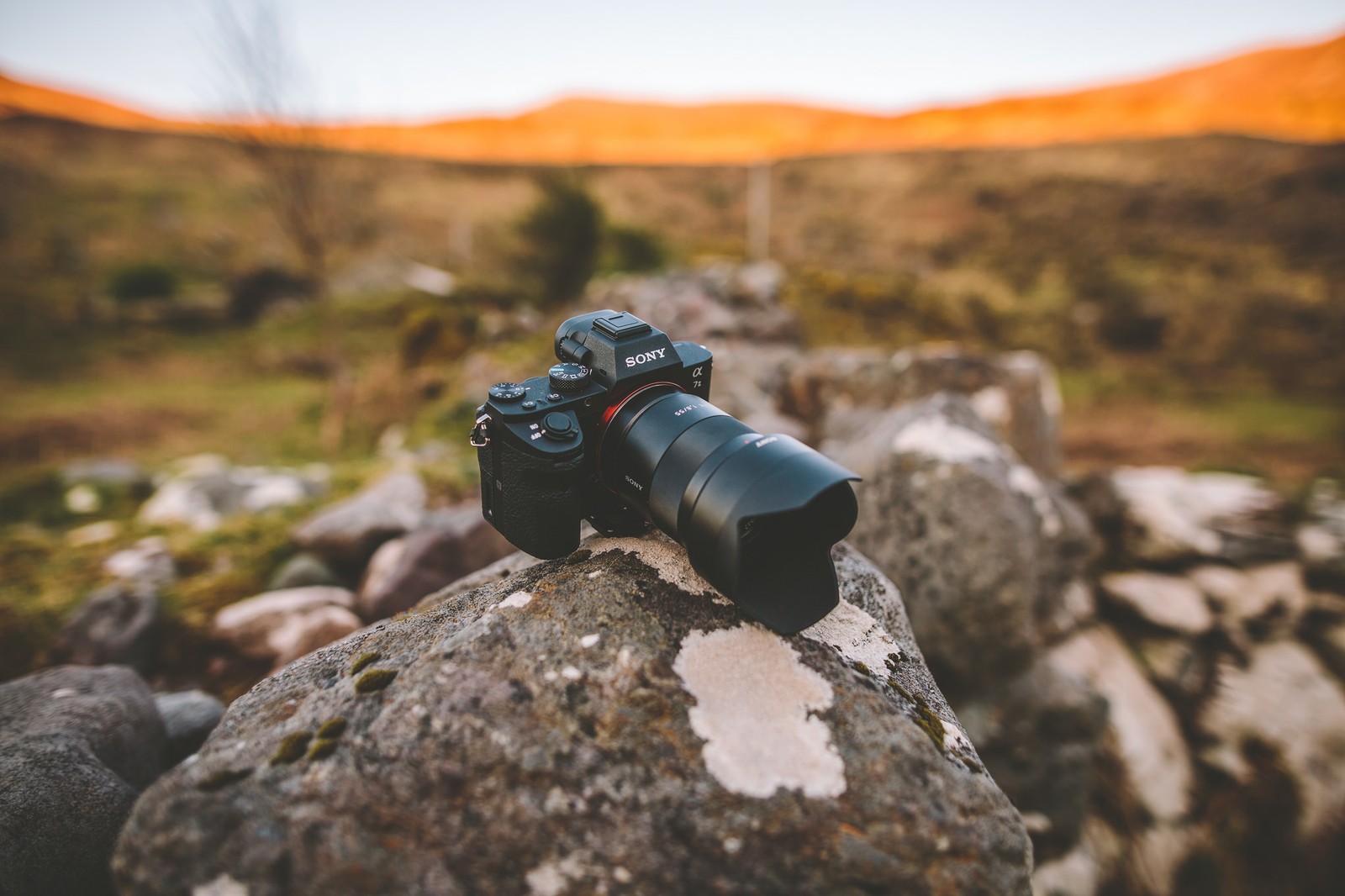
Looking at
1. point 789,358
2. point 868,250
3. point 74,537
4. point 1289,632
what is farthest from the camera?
point 868,250

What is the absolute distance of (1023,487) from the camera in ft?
11.3

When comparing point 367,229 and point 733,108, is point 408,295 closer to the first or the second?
point 367,229

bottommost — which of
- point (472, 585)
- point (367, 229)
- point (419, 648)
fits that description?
point (367, 229)

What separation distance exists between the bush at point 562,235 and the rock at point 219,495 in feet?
25.8

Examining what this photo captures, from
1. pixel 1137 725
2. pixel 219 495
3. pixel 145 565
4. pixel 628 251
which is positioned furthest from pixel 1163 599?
pixel 628 251

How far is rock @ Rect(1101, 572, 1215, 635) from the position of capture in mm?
4473

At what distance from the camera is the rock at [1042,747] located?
3281mm

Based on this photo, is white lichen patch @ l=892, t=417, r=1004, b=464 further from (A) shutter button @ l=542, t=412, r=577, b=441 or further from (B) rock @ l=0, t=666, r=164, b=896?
(B) rock @ l=0, t=666, r=164, b=896

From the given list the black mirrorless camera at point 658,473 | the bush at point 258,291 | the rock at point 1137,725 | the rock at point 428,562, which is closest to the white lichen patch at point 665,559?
the black mirrorless camera at point 658,473

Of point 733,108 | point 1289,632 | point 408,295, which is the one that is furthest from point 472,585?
point 733,108

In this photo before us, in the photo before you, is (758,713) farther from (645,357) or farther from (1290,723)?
→ (1290,723)

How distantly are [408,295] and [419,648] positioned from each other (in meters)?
16.7

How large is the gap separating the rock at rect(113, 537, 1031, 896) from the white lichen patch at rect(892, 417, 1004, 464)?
175cm

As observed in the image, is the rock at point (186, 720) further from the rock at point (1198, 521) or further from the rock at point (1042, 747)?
the rock at point (1198, 521)
